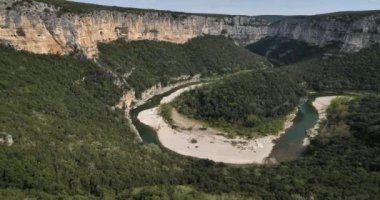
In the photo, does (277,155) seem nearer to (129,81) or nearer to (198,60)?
(129,81)

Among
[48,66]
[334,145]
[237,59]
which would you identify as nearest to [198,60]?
[237,59]

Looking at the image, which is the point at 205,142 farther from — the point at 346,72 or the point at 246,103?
the point at 346,72

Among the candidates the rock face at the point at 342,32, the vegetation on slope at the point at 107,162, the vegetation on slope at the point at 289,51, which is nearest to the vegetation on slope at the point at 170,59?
the vegetation on slope at the point at 289,51

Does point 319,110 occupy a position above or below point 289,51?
below

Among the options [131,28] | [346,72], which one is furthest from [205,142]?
[346,72]

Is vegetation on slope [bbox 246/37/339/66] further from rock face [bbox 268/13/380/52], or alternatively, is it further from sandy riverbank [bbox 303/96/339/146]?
sandy riverbank [bbox 303/96/339/146]

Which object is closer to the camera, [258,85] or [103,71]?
[103,71]

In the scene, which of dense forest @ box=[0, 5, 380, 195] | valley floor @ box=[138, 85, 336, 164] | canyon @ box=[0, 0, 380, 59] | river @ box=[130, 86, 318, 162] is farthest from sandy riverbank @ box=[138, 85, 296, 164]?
canyon @ box=[0, 0, 380, 59]
